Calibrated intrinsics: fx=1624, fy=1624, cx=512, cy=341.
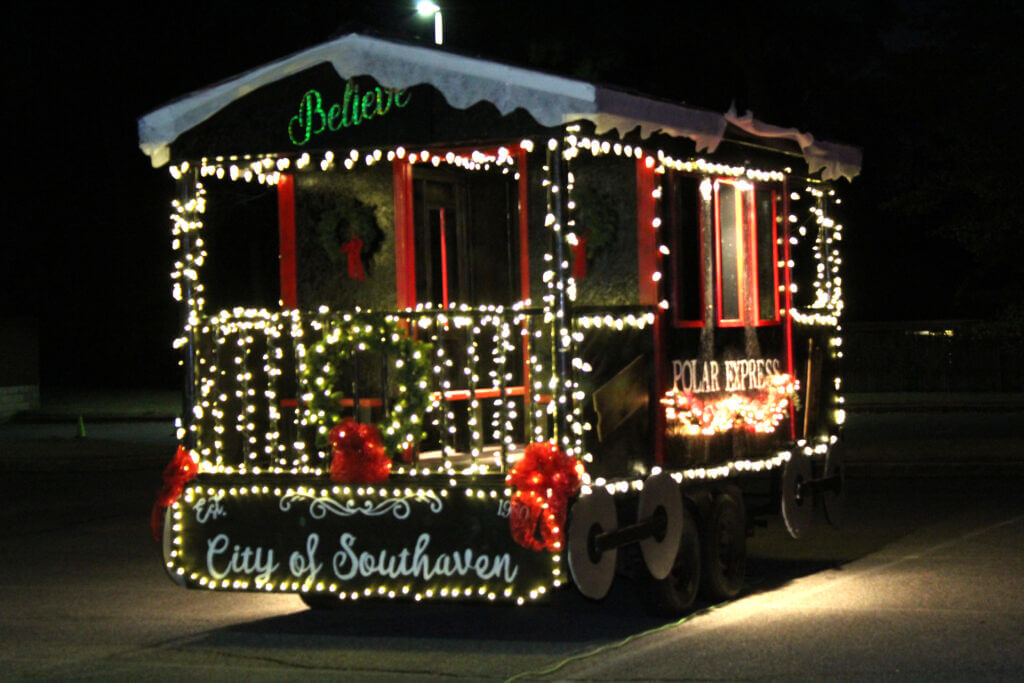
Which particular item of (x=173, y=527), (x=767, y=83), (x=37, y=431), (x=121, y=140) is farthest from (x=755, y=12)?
(x=173, y=527)

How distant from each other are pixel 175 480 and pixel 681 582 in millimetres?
3231

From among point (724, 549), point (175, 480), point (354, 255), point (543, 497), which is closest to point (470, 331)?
point (543, 497)

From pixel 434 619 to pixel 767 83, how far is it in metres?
24.2

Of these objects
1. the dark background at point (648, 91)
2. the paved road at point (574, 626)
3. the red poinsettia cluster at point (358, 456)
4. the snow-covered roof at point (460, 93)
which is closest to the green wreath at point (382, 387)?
the red poinsettia cluster at point (358, 456)

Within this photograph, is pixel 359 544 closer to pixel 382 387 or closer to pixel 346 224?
pixel 382 387

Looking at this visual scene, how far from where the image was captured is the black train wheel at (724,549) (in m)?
10.5

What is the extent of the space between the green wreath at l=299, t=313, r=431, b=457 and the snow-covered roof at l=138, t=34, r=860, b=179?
1.46 meters

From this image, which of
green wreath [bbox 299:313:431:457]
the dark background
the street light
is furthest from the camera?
the dark background

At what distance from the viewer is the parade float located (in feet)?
30.3

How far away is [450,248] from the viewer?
40.0 ft

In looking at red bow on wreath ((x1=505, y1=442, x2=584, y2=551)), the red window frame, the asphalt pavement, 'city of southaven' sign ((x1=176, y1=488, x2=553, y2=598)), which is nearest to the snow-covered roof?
the red window frame

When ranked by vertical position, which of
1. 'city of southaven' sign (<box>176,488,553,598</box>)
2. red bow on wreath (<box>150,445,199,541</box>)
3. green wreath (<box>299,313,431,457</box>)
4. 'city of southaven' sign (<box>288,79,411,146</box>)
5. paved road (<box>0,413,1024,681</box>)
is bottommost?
paved road (<box>0,413,1024,681</box>)

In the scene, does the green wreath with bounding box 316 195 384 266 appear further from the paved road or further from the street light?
the paved road

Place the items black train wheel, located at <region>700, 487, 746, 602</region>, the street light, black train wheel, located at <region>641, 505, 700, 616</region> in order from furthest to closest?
the street light, black train wheel, located at <region>700, 487, 746, 602</region>, black train wheel, located at <region>641, 505, 700, 616</region>
